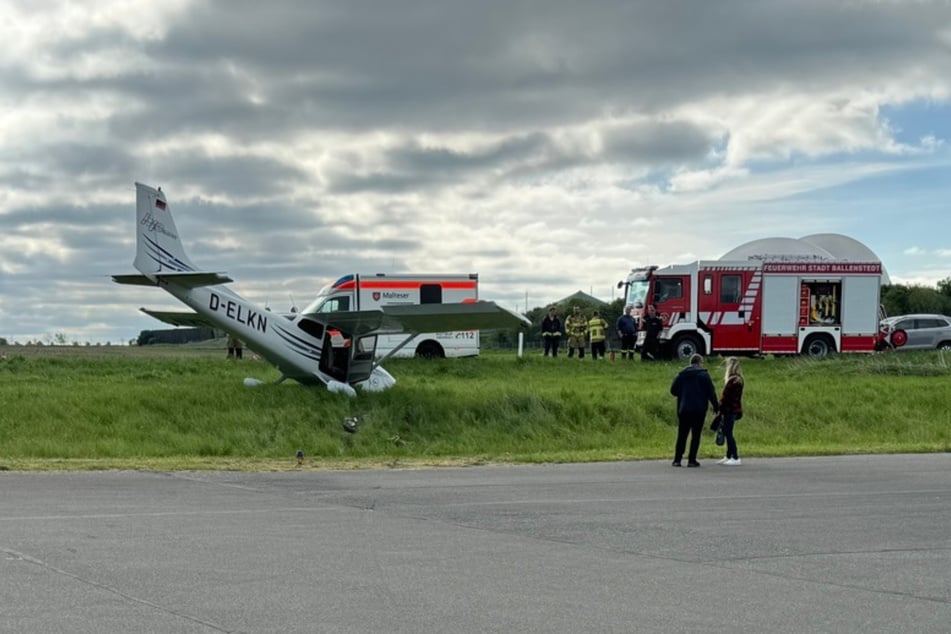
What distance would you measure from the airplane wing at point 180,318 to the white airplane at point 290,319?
0.02m

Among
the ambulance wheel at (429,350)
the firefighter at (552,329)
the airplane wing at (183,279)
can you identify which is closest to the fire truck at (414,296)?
the ambulance wheel at (429,350)

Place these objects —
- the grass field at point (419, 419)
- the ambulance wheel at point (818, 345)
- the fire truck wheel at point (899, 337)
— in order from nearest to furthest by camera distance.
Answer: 1. the grass field at point (419, 419)
2. the ambulance wheel at point (818, 345)
3. the fire truck wheel at point (899, 337)

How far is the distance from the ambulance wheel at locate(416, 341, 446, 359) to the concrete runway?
1988 centimetres

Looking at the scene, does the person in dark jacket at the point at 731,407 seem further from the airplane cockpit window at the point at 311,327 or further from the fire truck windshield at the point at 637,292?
the fire truck windshield at the point at 637,292

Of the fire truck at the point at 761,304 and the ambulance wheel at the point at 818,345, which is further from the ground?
the fire truck at the point at 761,304

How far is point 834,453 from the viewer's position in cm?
1948

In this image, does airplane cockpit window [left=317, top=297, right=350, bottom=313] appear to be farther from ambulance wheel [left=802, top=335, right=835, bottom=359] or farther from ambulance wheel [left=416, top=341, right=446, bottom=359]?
ambulance wheel [left=802, top=335, right=835, bottom=359]

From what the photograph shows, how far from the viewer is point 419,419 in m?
23.2

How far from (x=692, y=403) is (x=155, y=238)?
40.7 feet

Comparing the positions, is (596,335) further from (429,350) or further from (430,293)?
(430,293)

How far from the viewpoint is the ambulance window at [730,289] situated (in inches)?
1334

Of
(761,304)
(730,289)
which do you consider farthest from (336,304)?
(761,304)

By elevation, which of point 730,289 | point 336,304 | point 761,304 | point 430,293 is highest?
point 730,289

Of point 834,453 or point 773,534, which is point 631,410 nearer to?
point 834,453
